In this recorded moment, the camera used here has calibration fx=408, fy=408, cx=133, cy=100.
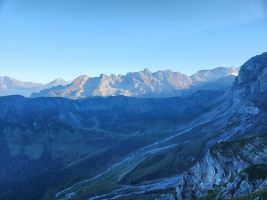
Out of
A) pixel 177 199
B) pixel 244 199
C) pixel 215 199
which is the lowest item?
pixel 177 199

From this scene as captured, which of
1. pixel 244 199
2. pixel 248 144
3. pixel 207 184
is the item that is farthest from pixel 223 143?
pixel 244 199

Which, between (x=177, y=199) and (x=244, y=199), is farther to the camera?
(x=177, y=199)

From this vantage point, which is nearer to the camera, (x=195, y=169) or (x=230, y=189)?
(x=230, y=189)

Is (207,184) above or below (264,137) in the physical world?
below

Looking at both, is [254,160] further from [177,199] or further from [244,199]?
[244,199]

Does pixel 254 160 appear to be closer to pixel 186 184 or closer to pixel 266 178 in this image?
pixel 186 184

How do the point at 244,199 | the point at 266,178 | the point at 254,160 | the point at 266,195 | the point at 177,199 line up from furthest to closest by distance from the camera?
the point at 177,199 → the point at 254,160 → the point at 266,178 → the point at 244,199 → the point at 266,195

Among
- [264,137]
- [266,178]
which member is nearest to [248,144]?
[264,137]

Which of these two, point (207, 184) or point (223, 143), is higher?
point (223, 143)

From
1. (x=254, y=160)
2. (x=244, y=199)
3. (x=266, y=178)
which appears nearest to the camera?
(x=244, y=199)
